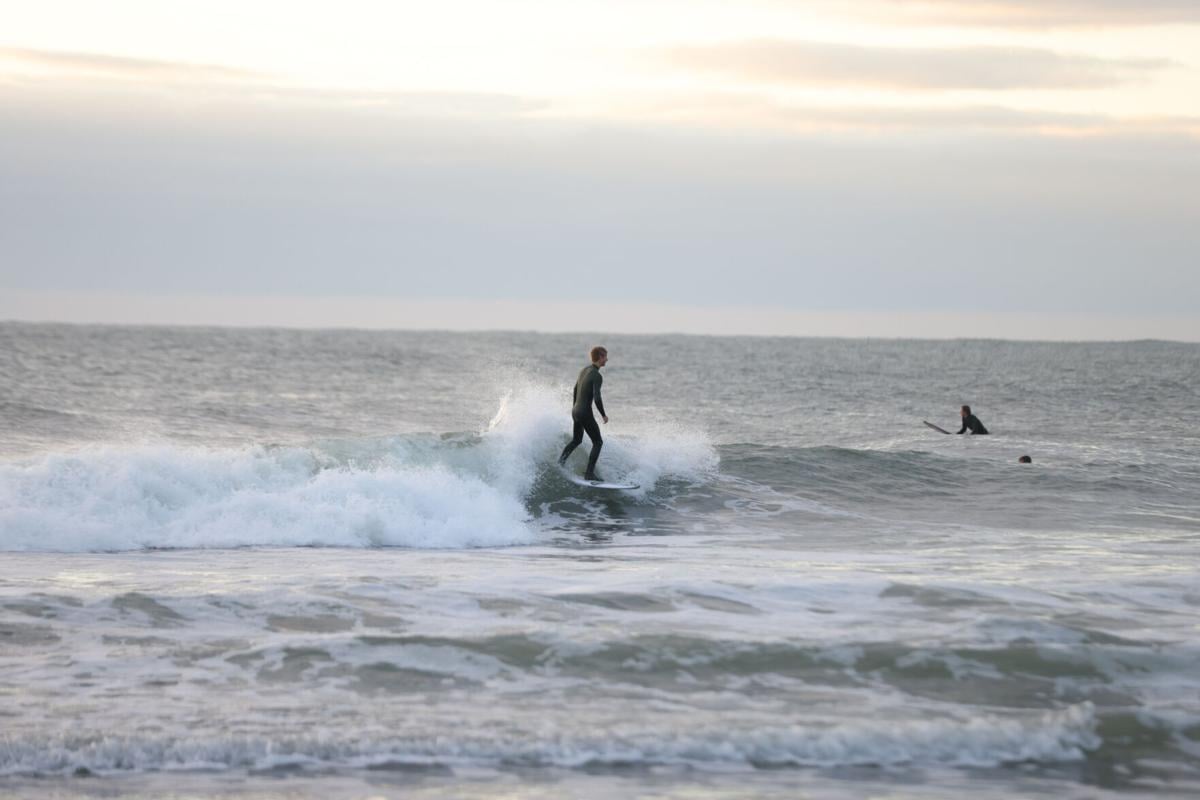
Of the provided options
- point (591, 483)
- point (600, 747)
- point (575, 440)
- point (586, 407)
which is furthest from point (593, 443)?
point (600, 747)

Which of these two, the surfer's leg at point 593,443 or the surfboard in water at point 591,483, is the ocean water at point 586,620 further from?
the surfer's leg at point 593,443

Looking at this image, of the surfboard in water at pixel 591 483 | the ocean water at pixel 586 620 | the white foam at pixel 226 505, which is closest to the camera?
the ocean water at pixel 586 620

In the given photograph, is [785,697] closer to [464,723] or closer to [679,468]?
[464,723]

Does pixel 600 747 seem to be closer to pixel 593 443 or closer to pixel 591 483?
pixel 593 443

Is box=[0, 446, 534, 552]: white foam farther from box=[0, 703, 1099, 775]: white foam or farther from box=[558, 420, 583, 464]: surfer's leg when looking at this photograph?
box=[0, 703, 1099, 775]: white foam

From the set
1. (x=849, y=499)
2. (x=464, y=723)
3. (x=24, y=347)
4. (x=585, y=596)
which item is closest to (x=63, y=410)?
(x=849, y=499)

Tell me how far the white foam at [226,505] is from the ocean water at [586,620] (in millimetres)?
47

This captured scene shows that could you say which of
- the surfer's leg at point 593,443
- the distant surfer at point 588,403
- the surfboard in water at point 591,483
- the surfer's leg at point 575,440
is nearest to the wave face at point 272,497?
the surfboard in water at point 591,483

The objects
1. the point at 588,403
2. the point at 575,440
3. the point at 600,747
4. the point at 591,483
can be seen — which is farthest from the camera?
the point at 591,483

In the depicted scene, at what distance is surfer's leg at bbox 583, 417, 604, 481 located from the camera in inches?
680

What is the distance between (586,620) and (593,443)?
8202mm

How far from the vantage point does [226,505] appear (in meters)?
14.5

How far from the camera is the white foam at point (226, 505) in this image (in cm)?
1343

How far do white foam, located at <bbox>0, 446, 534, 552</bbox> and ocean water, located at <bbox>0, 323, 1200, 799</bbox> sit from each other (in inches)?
1.8
